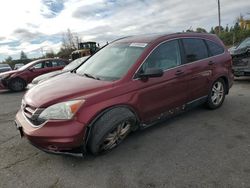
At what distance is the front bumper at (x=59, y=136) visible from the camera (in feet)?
9.71

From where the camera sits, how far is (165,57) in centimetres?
407

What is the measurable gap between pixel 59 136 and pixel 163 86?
186 cm

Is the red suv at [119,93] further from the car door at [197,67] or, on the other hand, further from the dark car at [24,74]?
the dark car at [24,74]

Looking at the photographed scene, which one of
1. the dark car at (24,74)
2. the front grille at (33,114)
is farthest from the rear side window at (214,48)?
the dark car at (24,74)

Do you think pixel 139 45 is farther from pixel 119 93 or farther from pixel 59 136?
pixel 59 136

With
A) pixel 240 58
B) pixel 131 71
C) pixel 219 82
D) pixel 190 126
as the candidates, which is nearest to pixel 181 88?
pixel 190 126

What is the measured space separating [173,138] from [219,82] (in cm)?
212

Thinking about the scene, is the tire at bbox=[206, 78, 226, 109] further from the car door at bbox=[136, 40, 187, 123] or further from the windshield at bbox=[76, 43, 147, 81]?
the windshield at bbox=[76, 43, 147, 81]

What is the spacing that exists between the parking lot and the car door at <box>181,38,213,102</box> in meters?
0.63

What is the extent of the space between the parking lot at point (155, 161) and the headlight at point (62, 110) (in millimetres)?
757

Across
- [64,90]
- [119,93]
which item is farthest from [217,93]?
[64,90]

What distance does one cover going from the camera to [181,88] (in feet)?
13.9

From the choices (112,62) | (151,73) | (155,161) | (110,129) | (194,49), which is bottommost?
(155,161)

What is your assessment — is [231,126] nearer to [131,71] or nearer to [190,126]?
[190,126]
